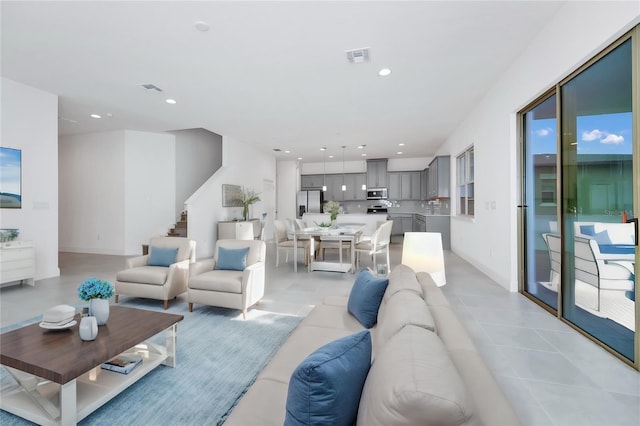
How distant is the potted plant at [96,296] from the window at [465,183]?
595 centimetres

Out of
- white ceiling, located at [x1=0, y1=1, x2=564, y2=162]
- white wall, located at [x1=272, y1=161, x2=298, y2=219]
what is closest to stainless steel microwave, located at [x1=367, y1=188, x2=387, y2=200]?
white wall, located at [x1=272, y1=161, x2=298, y2=219]

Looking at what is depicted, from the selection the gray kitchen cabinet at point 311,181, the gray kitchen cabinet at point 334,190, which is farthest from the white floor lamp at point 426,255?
the gray kitchen cabinet at point 311,181

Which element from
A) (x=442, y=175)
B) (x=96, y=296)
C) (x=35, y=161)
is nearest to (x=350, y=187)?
(x=442, y=175)

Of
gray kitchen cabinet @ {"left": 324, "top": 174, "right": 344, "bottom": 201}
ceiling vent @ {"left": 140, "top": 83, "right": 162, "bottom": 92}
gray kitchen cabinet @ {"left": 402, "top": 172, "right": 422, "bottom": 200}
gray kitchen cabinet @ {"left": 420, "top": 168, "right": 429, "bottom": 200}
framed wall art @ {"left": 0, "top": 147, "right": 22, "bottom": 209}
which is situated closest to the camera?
framed wall art @ {"left": 0, "top": 147, "right": 22, "bottom": 209}

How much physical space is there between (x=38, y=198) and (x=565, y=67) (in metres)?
7.09

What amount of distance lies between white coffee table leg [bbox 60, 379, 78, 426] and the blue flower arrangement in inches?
25.2

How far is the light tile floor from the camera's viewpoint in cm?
163

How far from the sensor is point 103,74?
12.9ft

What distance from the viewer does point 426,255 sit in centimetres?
333

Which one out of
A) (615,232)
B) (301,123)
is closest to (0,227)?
(301,123)

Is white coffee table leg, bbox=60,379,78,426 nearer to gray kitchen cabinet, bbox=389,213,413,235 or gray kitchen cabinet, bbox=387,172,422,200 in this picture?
gray kitchen cabinet, bbox=389,213,413,235

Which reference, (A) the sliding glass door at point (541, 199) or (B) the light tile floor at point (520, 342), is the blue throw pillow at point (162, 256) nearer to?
(B) the light tile floor at point (520, 342)

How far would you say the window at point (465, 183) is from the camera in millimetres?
5793

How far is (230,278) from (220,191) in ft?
14.7
